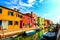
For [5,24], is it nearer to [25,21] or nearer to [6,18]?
[6,18]

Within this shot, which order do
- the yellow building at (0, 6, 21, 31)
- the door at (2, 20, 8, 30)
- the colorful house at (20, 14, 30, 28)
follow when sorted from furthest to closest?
the colorful house at (20, 14, 30, 28)
the door at (2, 20, 8, 30)
the yellow building at (0, 6, 21, 31)

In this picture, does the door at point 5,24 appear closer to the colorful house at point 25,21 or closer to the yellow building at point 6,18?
the yellow building at point 6,18

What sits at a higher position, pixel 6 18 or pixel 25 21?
pixel 6 18

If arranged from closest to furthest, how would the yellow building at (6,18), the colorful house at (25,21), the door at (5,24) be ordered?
the yellow building at (6,18), the door at (5,24), the colorful house at (25,21)

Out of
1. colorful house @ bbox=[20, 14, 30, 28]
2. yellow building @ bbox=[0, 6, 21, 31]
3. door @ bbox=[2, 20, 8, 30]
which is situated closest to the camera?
yellow building @ bbox=[0, 6, 21, 31]

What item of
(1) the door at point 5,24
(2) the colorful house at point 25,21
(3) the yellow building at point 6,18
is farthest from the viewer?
(2) the colorful house at point 25,21

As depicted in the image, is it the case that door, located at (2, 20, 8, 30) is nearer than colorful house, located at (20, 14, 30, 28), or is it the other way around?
door, located at (2, 20, 8, 30)

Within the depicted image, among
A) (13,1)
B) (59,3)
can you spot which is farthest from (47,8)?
(13,1)

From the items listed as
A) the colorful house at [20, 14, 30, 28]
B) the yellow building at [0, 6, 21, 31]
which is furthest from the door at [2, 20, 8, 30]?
the colorful house at [20, 14, 30, 28]

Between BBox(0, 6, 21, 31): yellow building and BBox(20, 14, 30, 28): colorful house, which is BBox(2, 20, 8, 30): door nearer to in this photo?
BBox(0, 6, 21, 31): yellow building

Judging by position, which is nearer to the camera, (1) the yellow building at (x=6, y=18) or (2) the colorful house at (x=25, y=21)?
(1) the yellow building at (x=6, y=18)

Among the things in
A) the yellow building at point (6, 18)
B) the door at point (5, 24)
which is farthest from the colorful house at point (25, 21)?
the door at point (5, 24)

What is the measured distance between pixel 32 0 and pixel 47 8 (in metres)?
0.80

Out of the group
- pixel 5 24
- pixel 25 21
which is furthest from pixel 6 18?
pixel 25 21
